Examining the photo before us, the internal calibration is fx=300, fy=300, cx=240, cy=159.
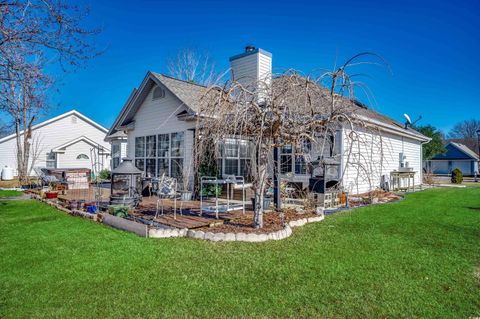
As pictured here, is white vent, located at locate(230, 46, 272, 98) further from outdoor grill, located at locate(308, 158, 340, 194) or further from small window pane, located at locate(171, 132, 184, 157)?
outdoor grill, located at locate(308, 158, 340, 194)

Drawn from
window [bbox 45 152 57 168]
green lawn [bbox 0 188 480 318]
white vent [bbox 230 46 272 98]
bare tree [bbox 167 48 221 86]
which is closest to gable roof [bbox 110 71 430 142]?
white vent [bbox 230 46 272 98]

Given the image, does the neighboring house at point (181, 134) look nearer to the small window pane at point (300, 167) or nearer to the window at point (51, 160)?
the small window pane at point (300, 167)

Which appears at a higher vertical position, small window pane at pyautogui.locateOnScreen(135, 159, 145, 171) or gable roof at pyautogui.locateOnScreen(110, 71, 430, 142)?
gable roof at pyautogui.locateOnScreen(110, 71, 430, 142)

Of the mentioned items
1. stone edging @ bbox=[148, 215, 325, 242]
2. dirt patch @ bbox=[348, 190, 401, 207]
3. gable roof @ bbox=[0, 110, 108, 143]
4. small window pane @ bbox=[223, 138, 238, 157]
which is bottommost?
stone edging @ bbox=[148, 215, 325, 242]

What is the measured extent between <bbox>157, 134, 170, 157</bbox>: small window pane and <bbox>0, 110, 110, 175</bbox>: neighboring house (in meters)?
12.5

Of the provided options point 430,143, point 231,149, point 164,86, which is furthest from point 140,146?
point 430,143

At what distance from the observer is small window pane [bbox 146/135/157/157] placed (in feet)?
44.1

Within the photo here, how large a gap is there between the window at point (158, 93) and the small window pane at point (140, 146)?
2116 mm

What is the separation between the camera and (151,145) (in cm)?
1358

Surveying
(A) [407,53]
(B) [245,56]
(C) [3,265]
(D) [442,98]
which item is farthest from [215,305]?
(D) [442,98]

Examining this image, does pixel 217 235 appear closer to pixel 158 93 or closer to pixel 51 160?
pixel 158 93

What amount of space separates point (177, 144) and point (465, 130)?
65682mm

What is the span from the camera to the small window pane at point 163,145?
1273 cm

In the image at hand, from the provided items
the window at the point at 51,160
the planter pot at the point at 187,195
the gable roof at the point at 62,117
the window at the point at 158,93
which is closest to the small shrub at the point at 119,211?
the planter pot at the point at 187,195
